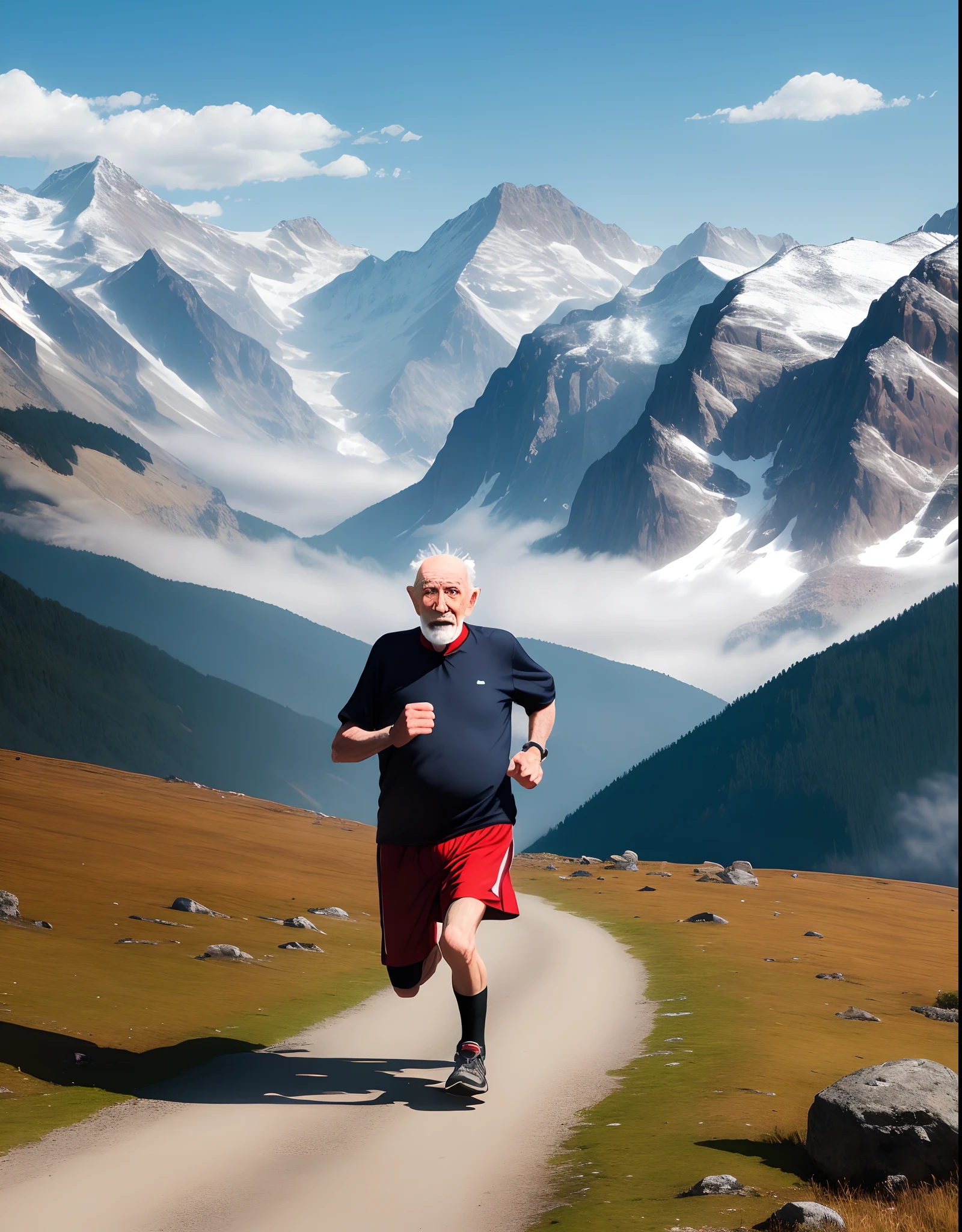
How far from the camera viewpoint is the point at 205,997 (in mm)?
20547

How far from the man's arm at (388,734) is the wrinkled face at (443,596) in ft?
2.48

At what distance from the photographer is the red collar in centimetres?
1163

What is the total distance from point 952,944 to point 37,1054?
5853 centimetres

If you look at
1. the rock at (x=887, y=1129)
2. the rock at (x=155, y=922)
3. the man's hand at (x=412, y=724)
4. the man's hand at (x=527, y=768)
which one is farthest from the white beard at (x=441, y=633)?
the rock at (x=155, y=922)

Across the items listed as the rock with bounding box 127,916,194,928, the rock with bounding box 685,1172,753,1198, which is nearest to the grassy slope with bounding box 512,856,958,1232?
the rock with bounding box 685,1172,753,1198

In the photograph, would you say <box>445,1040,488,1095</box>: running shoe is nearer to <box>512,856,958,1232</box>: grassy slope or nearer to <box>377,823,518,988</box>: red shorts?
<box>377,823,518,988</box>: red shorts

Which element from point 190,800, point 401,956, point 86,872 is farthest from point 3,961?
point 190,800

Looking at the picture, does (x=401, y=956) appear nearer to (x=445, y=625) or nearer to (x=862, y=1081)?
(x=445, y=625)

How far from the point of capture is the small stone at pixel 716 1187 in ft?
30.0

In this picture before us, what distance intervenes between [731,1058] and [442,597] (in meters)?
8.35

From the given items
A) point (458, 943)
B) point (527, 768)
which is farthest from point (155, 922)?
point (527, 768)

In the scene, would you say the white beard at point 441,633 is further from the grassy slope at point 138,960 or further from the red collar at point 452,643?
the grassy slope at point 138,960

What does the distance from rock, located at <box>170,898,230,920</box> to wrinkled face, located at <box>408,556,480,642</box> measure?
3024 centimetres

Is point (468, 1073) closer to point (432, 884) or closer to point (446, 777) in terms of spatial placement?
point (432, 884)
